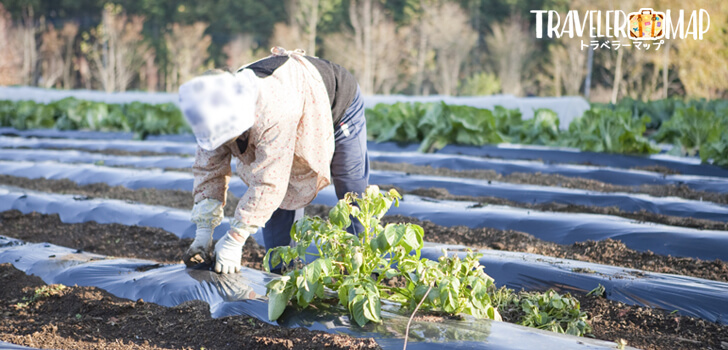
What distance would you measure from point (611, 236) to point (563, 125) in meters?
8.16

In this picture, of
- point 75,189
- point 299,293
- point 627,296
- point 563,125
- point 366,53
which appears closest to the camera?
point 299,293

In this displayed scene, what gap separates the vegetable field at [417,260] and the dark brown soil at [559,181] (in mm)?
27

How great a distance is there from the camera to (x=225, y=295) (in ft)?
6.72

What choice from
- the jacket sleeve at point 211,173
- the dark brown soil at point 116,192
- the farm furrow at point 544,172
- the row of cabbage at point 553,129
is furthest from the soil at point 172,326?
the row of cabbage at point 553,129

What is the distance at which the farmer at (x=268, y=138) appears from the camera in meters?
1.67

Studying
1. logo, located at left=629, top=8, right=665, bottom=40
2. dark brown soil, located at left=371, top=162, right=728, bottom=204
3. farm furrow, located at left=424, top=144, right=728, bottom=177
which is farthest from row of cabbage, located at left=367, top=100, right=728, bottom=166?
logo, located at left=629, top=8, right=665, bottom=40

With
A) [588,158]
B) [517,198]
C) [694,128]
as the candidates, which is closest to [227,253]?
[517,198]

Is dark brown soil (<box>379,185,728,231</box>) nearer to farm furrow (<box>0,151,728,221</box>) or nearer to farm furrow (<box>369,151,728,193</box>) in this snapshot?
farm furrow (<box>0,151,728,221</box>)

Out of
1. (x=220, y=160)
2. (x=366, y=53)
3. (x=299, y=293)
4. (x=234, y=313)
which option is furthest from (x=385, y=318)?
(x=366, y=53)

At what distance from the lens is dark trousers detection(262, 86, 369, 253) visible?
2.33 meters

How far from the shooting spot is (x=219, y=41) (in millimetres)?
31781

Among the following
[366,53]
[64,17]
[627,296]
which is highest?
[64,17]

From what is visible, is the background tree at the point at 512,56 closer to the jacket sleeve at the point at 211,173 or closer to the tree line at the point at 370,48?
the tree line at the point at 370,48

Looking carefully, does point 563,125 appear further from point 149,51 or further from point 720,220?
point 149,51
